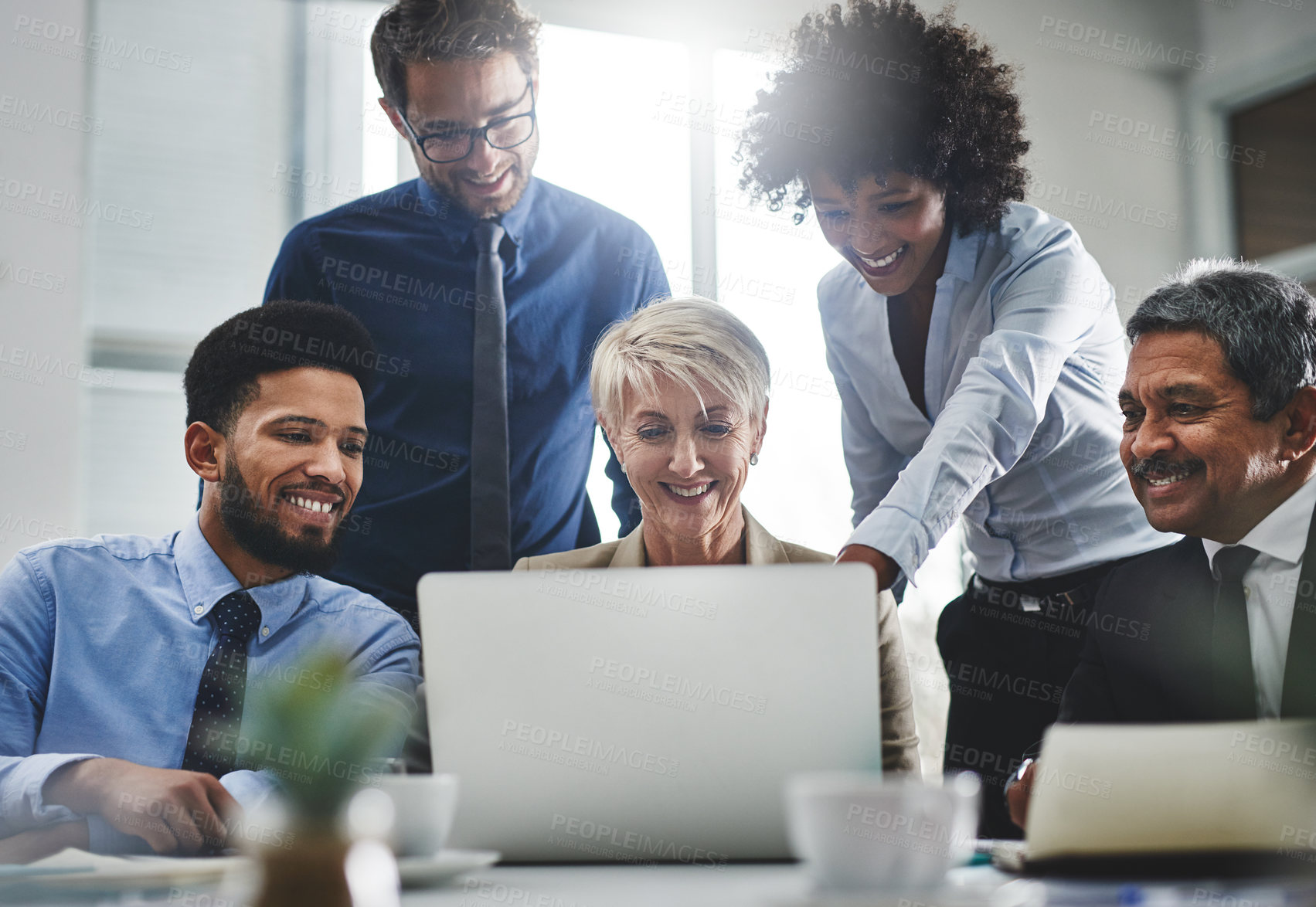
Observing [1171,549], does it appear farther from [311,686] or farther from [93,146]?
[93,146]

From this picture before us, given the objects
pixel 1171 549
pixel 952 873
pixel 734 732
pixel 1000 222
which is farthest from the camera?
pixel 1000 222

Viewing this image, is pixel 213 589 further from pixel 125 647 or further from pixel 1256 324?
pixel 1256 324

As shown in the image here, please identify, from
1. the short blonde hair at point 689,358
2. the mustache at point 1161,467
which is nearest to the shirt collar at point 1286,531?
the mustache at point 1161,467

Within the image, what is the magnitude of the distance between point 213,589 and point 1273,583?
192 centimetres

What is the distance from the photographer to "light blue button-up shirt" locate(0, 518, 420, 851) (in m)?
1.95

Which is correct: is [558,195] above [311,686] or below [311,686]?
above

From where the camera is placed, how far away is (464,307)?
255 cm

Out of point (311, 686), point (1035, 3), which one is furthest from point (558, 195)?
point (311, 686)

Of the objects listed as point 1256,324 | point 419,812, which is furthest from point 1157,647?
point 419,812

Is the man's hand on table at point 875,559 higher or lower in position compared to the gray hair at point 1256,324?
lower

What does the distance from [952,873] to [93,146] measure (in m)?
2.58

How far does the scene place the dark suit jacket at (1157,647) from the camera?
1.78 m

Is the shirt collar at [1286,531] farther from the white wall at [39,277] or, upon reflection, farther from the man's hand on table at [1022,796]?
the white wall at [39,277]

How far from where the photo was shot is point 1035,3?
3.08 metres
